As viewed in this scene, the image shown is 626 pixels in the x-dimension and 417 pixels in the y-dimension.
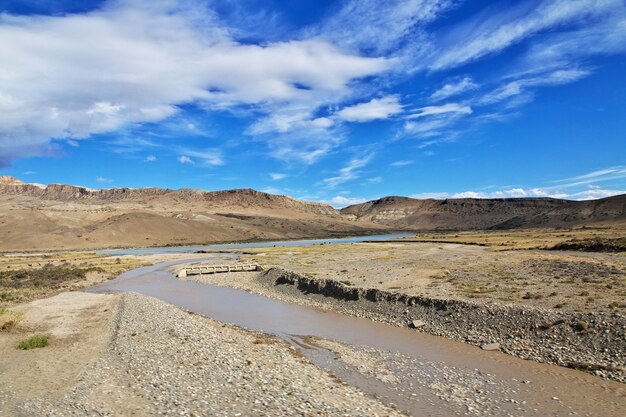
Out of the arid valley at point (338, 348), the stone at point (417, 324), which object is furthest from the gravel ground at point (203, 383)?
the stone at point (417, 324)

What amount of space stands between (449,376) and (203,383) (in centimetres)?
986

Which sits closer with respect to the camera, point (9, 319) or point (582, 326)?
point (582, 326)

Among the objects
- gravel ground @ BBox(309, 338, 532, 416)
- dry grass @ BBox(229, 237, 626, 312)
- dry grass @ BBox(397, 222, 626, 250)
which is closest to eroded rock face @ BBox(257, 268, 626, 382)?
dry grass @ BBox(229, 237, 626, 312)

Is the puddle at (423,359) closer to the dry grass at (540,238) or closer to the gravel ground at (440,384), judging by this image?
the gravel ground at (440,384)

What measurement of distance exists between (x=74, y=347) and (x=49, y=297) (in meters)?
23.2

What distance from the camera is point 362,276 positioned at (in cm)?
4631

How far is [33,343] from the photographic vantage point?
22125 mm

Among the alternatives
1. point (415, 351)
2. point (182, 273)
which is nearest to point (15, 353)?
point (415, 351)

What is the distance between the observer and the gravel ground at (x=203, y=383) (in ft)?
44.8

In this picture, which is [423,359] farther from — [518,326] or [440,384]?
[518,326]

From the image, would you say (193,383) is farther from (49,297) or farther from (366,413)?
(49,297)

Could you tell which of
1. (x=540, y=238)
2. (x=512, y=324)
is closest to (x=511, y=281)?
(x=512, y=324)

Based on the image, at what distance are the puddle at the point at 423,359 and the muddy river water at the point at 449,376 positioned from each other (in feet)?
0.10

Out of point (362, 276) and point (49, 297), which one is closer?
point (49, 297)
